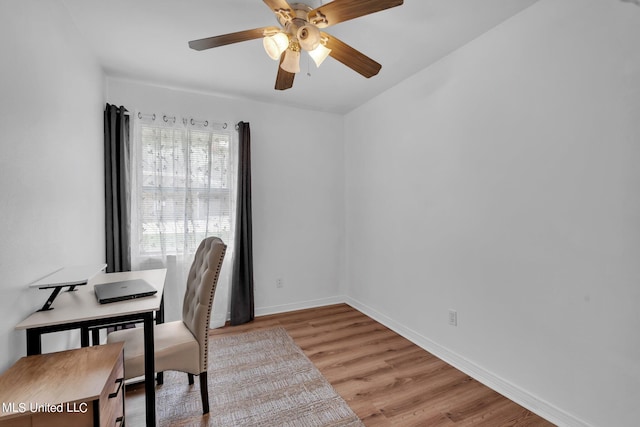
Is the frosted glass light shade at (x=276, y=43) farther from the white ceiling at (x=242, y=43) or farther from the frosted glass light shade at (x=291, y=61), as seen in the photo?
the white ceiling at (x=242, y=43)

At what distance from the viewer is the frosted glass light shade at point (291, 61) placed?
1693 mm

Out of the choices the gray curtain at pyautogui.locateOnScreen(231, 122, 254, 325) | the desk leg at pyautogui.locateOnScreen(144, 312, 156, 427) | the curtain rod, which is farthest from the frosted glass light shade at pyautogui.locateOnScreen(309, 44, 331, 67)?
the curtain rod

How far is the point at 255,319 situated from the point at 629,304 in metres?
3.03

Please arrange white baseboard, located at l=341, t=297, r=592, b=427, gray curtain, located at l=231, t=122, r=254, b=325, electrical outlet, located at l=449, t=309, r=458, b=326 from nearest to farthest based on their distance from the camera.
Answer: white baseboard, located at l=341, t=297, r=592, b=427 < electrical outlet, located at l=449, t=309, r=458, b=326 < gray curtain, located at l=231, t=122, r=254, b=325

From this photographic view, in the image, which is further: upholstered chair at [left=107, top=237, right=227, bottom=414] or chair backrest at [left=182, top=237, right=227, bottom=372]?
chair backrest at [left=182, top=237, right=227, bottom=372]

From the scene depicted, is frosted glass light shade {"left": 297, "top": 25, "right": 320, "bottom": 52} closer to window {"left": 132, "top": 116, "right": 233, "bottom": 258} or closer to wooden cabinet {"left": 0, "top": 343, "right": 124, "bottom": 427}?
wooden cabinet {"left": 0, "top": 343, "right": 124, "bottom": 427}

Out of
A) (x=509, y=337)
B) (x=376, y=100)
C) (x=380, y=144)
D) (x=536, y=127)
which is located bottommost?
(x=509, y=337)

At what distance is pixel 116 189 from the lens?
2652 millimetres

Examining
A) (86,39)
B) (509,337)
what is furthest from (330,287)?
(86,39)

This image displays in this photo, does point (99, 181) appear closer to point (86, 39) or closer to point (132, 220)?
point (132, 220)

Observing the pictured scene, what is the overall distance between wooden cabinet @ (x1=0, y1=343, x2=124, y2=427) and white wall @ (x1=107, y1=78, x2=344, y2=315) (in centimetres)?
224

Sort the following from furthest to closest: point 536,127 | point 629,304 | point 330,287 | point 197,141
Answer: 1. point 330,287
2. point 197,141
3. point 536,127
4. point 629,304

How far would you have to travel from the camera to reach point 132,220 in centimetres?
280

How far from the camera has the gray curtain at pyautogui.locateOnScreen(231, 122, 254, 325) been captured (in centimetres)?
318
